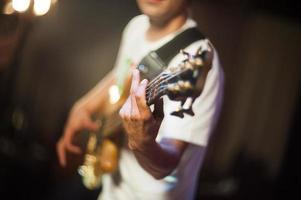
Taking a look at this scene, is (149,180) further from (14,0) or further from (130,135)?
(14,0)

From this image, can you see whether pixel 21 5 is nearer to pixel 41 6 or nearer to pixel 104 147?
pixel 41 6

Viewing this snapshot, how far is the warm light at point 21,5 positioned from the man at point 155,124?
0.59 feet

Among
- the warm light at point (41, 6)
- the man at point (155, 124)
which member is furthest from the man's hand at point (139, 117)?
the warm light at point (41, 6)

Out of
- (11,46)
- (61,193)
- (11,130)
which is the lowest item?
(61,193)

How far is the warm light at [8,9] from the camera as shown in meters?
0.77

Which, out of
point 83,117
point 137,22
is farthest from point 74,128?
point 137,22

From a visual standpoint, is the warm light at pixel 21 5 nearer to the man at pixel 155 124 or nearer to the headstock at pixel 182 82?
the man at pixel 155 124

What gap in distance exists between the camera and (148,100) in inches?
21.2

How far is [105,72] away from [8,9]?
21 centimetres

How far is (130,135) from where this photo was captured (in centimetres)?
59

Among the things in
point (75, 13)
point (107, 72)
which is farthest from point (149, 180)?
point (75, 13)

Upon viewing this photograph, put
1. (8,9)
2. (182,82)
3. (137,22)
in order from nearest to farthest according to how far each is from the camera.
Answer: (182,82), (137,22), (8,9)

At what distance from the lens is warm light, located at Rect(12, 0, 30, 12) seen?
2.46 feet

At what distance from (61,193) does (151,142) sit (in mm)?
284
